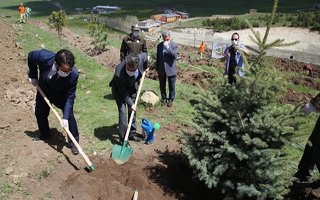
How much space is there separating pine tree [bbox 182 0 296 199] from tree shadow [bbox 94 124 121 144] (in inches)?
91.6

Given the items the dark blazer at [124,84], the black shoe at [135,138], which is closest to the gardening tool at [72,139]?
the dark blazer at [124,84]

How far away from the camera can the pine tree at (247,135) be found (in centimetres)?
492

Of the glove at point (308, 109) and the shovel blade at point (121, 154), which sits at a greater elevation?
the glove at point (308, 109)

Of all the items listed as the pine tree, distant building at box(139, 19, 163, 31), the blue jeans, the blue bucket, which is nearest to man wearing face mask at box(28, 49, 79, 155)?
the blue bucket

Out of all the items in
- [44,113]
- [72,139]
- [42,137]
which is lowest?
[42,137]

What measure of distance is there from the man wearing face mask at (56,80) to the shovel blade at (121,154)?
27.5 inches

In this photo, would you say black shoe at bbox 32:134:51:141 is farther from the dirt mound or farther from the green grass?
the dirt mound

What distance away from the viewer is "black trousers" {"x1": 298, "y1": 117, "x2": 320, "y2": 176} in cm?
551

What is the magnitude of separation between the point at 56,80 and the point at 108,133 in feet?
7.30

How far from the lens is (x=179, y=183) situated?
612 cm

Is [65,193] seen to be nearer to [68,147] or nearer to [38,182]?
[38,182]

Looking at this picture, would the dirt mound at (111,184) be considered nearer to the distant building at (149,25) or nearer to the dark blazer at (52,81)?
the dark blazer at (52,81)

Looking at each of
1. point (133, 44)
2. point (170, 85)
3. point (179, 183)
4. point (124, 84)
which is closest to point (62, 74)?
point (124, 84)

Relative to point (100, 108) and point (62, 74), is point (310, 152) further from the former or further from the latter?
point (100, 108)
